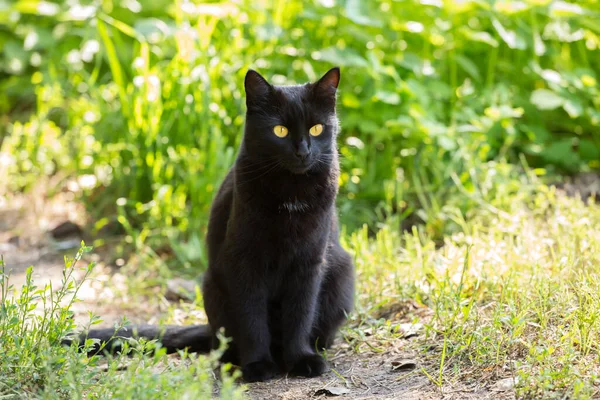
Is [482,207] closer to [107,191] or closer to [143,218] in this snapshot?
[143,218]

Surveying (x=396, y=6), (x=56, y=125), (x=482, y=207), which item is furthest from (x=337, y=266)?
(x=56, y=125)

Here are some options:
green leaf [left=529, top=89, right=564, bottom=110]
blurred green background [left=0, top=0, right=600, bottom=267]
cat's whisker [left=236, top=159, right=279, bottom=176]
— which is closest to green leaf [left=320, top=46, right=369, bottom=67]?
blurred green background [left=0, top=0, right=600, bottom=267]

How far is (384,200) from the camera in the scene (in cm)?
469

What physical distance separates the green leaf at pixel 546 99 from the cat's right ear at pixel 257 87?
8.48ft

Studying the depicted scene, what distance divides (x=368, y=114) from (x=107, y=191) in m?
1.86

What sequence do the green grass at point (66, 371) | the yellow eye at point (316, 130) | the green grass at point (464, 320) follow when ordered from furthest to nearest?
the yellow eye at point (316, 130)
the green grass at point (464, 320)
the green grass at point (66, 371)

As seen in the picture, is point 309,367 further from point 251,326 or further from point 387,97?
point 387,97

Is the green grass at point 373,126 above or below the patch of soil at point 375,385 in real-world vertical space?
above

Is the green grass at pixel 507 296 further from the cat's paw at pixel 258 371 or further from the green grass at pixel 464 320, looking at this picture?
the cat's paw at pixel 258 371

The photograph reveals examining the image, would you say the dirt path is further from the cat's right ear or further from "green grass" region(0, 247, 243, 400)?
the cat's right ear

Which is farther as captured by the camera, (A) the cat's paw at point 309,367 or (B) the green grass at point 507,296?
(A) the cat's paw at point 309,367

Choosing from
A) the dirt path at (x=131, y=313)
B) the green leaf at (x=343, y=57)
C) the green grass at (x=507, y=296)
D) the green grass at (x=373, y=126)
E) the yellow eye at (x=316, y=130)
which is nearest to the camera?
the green grass at (x=507, y=296)

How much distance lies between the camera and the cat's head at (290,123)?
2.76 metres

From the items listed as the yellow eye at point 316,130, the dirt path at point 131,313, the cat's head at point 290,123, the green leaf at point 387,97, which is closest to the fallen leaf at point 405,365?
the dirt path at point 131,313
